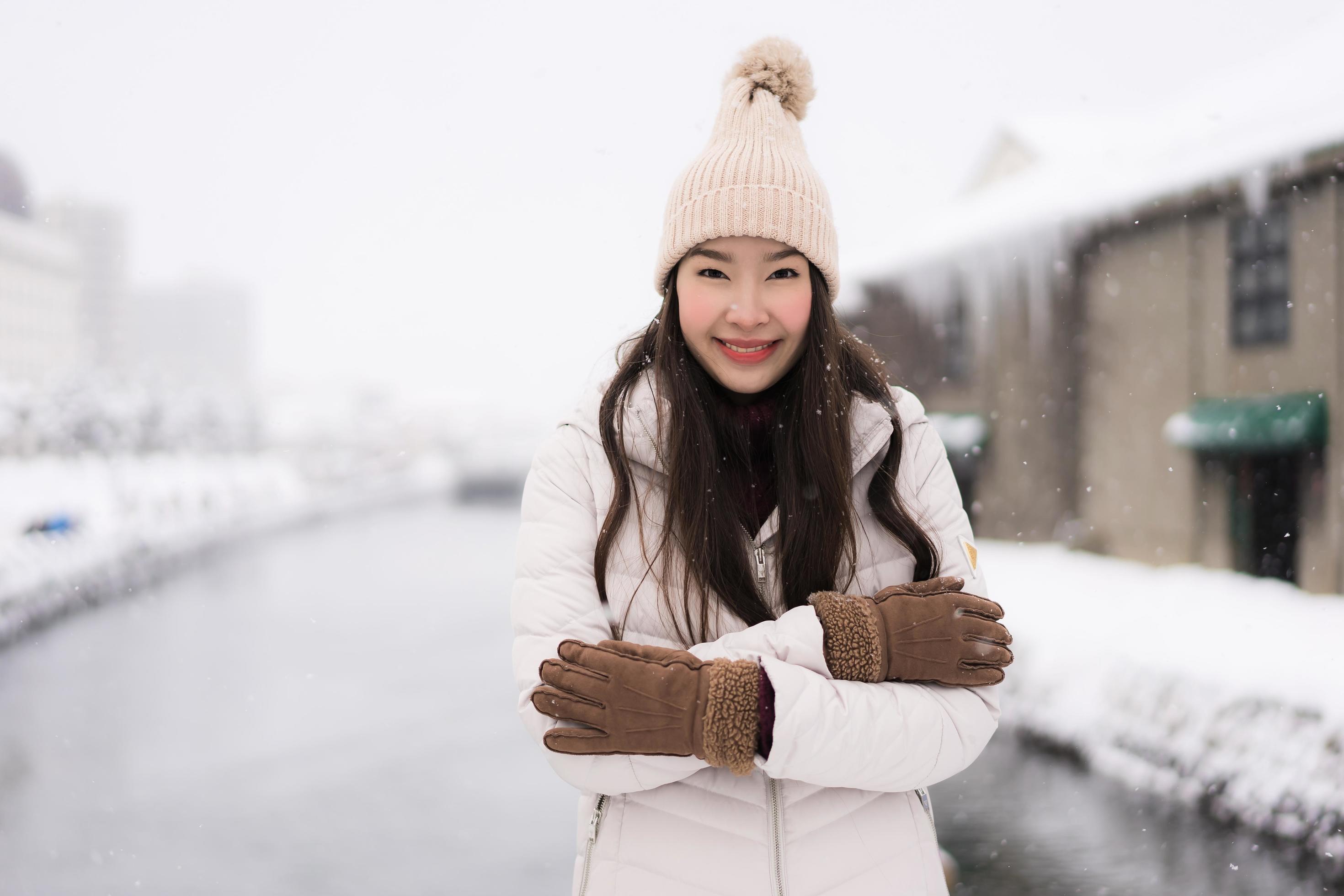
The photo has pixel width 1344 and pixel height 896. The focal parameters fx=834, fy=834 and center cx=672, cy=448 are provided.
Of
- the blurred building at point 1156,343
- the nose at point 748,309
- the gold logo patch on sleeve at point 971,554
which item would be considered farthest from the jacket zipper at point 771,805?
the blurred building at point 1156,343

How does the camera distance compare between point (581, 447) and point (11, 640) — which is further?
point (11, 640)

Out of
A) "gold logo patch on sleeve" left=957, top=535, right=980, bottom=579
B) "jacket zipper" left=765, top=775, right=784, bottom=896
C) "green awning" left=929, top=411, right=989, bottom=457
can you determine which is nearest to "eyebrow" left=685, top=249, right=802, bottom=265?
"gold logo patch on sleeve" left=957, top=535, right=980, bottom=579

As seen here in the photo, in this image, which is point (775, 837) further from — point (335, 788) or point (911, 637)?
point (335, 788)

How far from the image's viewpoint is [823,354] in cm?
145

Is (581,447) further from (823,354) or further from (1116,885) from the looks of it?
(1116,885)

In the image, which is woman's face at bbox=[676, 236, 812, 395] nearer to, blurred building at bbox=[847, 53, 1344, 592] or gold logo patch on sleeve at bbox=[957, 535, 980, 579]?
gold logo patch on sleeve at bbox=[957, 535, 980, 579]

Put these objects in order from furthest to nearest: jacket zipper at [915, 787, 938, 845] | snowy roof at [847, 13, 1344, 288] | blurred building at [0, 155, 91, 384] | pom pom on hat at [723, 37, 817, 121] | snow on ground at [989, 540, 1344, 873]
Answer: blurred building at [0, 155, 91, 384], snowy roof at [847, 13, 1344, 288], snow on ground at [989, 540, 1344, 873], pom pom on hat at [723, 37, 817, 121], jacket zipper at [915, 787, 938, 845]

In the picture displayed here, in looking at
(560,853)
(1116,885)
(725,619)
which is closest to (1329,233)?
(1116,885)

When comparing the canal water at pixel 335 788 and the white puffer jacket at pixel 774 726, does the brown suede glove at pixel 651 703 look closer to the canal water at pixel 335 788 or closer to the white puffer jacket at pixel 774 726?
the white puffer jacket at pixel 774 726

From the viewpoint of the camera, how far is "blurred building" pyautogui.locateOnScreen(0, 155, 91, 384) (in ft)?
41.6

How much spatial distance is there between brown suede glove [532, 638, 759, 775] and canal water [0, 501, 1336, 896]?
144 inches

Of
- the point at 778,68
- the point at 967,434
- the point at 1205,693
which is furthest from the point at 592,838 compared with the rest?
the point at 967,434

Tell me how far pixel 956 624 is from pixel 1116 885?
13.0 ft

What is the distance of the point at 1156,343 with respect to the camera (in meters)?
10.4
